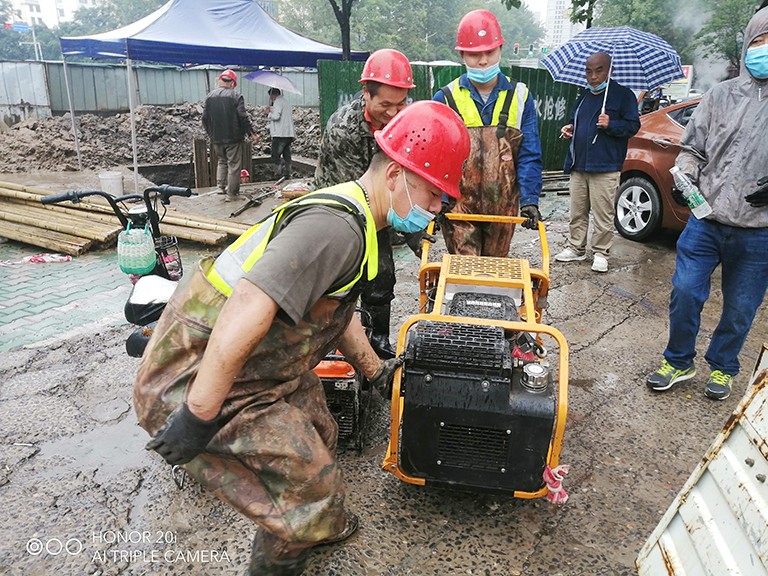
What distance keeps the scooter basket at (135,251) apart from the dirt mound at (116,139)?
1037 cm

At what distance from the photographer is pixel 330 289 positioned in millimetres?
1685

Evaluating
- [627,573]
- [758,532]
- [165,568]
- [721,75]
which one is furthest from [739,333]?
[721,75]

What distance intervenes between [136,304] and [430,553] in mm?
1799

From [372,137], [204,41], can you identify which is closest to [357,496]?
[372,137]

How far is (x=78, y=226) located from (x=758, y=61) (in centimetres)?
A: 650

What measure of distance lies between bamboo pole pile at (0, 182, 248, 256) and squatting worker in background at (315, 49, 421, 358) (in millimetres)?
3106

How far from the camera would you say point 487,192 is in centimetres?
384

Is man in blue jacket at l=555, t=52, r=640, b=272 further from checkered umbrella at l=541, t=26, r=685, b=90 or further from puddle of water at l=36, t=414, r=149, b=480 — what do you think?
puddle of water at l=36, t=414, r=149, b=480

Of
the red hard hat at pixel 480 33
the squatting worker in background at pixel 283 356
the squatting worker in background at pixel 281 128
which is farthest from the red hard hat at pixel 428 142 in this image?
the squatting worker in background at pixel 281 128

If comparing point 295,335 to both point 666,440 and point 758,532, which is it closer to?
point 758,532

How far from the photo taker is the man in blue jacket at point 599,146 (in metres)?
5.50

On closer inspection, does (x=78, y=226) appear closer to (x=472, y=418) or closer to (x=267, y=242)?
(x=267, y=242)

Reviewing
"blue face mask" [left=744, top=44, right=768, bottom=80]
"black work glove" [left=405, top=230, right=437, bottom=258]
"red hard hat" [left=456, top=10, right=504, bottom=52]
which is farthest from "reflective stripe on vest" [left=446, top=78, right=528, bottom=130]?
"blue face mask" [left=744, top=44, right=768, bottom=80]

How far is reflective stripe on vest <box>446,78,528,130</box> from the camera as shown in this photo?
12.0ft
